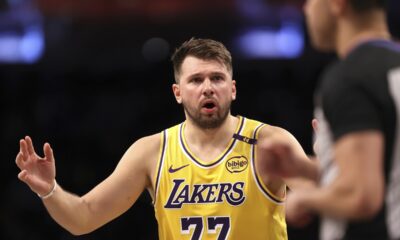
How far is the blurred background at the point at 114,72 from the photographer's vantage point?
1108 cm

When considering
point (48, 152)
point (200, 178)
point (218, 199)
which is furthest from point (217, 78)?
point (48, 152)

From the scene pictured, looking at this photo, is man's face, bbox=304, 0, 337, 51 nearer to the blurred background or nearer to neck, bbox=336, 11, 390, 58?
neck, bbox=336, 11, 390, 58

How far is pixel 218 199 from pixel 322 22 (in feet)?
7.36

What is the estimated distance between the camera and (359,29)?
2729 mm

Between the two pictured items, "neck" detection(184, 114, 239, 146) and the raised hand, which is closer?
the raised hand

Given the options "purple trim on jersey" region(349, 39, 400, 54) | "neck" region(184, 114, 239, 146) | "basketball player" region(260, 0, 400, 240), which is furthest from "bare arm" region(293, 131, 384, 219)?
"neck" region(184, 114, 239, 146)

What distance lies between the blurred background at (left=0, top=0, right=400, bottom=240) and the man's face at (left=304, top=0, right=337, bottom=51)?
7802 mm

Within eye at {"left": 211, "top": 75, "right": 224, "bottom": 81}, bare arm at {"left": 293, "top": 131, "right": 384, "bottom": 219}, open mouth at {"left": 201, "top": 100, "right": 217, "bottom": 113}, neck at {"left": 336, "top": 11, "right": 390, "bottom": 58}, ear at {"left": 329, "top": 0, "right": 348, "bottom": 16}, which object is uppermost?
eye at {"left": 211, "top": 75, "right": 224, "bottom": 81}

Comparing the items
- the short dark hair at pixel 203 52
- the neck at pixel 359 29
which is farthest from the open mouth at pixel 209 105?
the neck at pixel 359 29

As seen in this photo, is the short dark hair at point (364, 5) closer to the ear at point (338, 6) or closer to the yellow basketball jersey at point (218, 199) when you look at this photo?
the ear at point (338, 6)

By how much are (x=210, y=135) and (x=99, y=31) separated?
7.68 meters

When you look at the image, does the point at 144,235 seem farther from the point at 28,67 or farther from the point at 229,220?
the point at 229,220

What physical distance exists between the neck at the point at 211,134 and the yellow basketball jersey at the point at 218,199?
109mm

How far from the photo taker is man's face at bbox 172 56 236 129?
16.2ft
